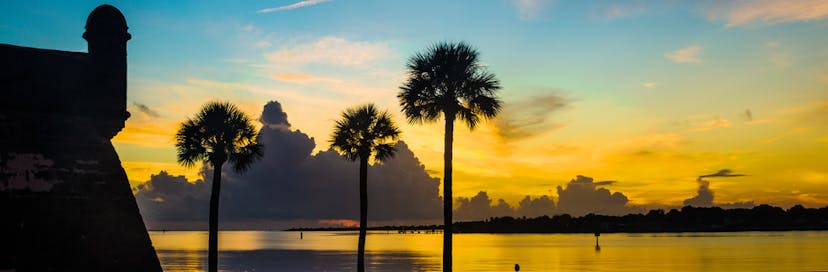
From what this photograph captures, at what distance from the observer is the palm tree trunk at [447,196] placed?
1355 inches

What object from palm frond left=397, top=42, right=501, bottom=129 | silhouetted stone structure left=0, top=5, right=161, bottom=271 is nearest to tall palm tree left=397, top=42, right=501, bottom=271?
palm frond left=397, top=42, right=501, bottom=129

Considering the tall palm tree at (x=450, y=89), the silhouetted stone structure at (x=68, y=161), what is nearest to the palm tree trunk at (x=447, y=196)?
the tall palm tree at (x=450, y=89)

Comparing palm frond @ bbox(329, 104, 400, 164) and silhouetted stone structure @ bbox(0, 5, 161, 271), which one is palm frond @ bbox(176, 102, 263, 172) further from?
silhouetted stone structure @ bbox(0, 5, 161, 271)

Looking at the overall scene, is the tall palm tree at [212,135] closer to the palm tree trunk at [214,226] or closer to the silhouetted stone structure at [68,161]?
the palm tree trunk at [214,226]

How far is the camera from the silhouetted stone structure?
1509 cm

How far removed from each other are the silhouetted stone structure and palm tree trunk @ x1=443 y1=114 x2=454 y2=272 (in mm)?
19271

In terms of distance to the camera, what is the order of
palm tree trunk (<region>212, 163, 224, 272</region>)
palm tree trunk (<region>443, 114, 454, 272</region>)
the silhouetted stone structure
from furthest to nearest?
1. palm tree trunk (<region>212, 163, 224, 272</region>)
2. palm tree trunk (<region>443, 114, 454, 272</region>)
3. the silhouetted stone structure

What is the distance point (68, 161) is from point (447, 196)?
21.0 m

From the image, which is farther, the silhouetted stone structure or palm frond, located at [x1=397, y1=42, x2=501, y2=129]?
palm frond, located at [x1=397, y1=42, x2=501, y2=129]

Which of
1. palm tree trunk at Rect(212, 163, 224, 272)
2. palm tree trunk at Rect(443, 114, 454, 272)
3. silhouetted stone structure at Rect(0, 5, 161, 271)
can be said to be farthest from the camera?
palm tree trunk at Rect(212, 163, 224, 272)

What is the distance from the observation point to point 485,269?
90312 millimetres

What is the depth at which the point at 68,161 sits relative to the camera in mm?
15812

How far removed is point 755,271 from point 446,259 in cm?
6053

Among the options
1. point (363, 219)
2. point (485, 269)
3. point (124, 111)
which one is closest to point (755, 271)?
point (485, 269)
